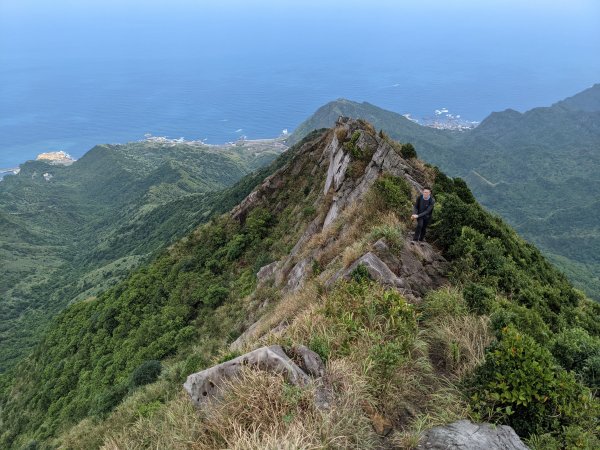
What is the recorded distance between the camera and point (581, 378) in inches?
301

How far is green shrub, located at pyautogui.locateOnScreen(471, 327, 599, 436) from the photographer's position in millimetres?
5852

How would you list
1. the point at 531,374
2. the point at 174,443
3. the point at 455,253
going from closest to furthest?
the point at 174,443 < the point at 531,374 < the point at 455,253

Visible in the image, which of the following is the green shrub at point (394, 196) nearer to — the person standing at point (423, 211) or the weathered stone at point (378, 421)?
the person standing at point (423, 211)

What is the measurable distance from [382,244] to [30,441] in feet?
93.5

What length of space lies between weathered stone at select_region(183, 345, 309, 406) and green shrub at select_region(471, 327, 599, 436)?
117 inches

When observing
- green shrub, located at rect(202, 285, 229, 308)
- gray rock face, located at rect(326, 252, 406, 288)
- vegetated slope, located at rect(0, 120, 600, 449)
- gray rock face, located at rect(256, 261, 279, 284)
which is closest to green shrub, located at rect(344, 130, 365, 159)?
vegetated slope, located at rect(0, 120, 600, 449)

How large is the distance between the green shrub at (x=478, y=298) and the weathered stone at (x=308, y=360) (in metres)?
4.25

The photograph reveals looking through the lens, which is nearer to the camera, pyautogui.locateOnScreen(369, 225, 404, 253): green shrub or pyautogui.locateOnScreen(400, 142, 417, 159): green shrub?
pyautogui.locateOnScreen(369, 225, 404, 253): green shrub

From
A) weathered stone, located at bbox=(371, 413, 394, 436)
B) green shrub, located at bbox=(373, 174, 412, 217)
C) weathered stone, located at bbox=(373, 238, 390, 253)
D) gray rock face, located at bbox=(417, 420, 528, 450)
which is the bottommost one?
gray rock face, located at bbox=(417, 420, 528, 450)

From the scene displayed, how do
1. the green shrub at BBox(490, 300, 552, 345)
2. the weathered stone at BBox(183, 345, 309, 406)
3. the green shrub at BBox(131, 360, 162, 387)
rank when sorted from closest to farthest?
the weathered stone at BBox(183, 345, 309, 406) < the green shrub at BBox(490, 300, 552, 345) < the green shrub at BBox(131, 360, 162, 387)

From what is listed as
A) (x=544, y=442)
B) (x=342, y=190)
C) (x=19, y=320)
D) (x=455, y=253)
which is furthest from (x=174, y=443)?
(x=19, y=320)

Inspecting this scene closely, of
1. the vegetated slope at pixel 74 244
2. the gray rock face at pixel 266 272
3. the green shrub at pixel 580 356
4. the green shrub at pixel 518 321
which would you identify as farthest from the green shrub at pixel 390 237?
the vegetated slope at pixel 74 244

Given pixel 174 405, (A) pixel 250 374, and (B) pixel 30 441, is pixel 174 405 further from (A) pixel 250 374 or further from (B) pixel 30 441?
(B) pixel 30 441

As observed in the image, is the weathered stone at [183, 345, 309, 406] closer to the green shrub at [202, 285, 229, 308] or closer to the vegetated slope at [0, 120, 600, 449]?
the vegetated slope at [0, 120, 600, 449]
